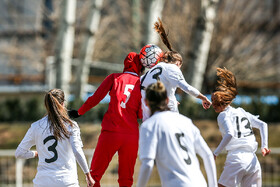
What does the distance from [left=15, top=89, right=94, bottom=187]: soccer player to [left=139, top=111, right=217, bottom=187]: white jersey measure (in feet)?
4.51

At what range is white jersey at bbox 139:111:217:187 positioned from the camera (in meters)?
4.89

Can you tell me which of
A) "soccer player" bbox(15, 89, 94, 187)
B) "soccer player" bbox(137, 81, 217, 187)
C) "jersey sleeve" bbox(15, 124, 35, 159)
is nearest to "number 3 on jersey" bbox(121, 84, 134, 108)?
"soccer player" bbox(15, 89, 94, 187)

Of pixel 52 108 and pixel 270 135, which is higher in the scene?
pixel 52 108

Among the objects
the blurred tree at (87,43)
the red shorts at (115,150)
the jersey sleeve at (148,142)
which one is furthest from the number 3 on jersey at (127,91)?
the blurred tree at (87,43)

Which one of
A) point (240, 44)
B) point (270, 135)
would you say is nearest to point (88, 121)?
→ point (270, 135)

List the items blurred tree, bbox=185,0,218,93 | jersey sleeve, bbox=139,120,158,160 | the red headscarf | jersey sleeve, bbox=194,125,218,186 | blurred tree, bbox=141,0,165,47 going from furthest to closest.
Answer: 1. blurred tree, bbox=185,0,218,93
2. blurred tree, bbox=141,0,165,47
3. the red headscarf
4. jersey sleeve, bbox=194,125,218,186
5. jersey sleeve, bbox=139,120,158,160

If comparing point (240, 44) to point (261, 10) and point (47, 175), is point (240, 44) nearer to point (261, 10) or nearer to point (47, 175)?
point (261, 10)

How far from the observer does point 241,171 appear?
6754mm

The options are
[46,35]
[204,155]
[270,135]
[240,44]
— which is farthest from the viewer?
[46,35]

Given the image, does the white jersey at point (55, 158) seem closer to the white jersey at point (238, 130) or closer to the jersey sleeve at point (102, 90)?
the jersey sleeve at point (102, 90)

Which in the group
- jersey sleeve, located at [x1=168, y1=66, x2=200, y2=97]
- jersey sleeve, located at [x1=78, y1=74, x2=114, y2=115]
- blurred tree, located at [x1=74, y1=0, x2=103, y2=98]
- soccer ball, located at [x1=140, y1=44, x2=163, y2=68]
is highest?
soccer ball, located at [x1=140, y1=44, x2=163, y2=68]

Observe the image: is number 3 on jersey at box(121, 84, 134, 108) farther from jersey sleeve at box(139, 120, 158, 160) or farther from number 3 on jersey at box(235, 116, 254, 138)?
jersey sleeve at box(139, 120, 158, 160)

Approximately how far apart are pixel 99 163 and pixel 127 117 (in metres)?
0.69

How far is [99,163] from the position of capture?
6.78m
